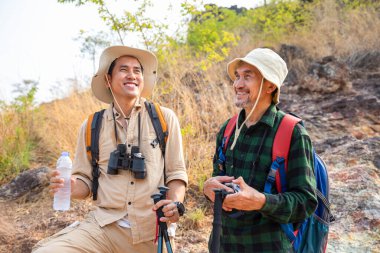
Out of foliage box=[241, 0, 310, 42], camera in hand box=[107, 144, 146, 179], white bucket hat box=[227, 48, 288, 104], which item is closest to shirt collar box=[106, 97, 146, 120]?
camera in hand box=[107, 144, 146, 179]

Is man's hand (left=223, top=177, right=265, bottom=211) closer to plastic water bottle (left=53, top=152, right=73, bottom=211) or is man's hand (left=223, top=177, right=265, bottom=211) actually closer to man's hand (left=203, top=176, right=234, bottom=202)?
man's hand (left=203, top=176, right=234, bottom=202)

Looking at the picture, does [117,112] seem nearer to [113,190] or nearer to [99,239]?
[113,190]

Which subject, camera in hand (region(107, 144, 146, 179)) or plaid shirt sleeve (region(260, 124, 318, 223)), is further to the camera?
camera in hand (region(107, 144, 146, 179))

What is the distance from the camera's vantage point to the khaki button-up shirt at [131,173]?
2.57 m

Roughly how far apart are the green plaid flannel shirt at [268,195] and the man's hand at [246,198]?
0.04 metres

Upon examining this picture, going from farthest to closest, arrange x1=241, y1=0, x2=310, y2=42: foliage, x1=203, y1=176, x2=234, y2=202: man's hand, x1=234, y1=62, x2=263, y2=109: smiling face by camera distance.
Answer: x1=241, y1=0, x2=310, y2=42: foliage < x1=234, y1=62, x2=263, y2=109: smiling face < x1=203, y1=176, x2=234, y2=202: man's hand

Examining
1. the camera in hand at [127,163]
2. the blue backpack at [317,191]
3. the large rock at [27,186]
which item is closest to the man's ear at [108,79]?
the camera in hand at [127,163]

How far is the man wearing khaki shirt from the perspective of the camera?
8.28 ft

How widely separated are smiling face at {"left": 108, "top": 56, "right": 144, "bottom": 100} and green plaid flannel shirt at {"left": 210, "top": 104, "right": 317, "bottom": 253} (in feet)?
2.97

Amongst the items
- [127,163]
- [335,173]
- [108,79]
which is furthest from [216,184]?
[335,173]

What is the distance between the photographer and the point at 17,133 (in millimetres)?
6531

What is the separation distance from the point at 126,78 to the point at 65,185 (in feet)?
2.76

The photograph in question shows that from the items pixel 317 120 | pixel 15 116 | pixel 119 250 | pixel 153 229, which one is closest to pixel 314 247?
pixel 153 229

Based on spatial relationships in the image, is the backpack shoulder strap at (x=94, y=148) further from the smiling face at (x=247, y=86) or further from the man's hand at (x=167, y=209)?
the smiling face at (x=247, y=86)
